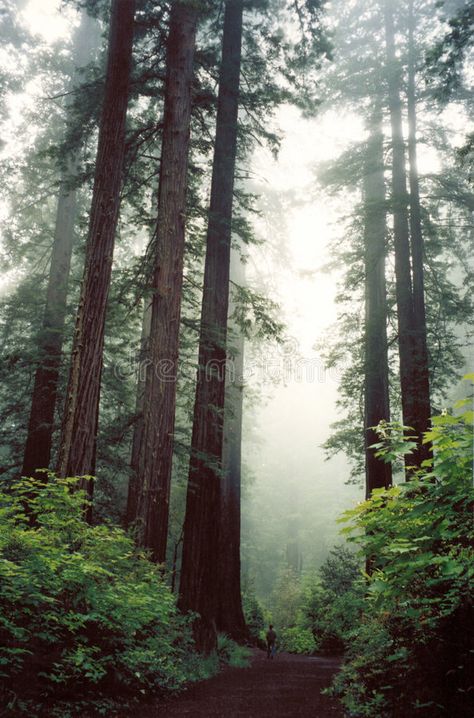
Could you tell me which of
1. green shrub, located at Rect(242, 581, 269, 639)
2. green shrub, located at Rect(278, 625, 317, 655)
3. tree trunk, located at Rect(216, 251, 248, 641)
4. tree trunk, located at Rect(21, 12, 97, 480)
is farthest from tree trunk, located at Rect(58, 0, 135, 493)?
green shrub, located at Rect(278, 625, 317, 655)

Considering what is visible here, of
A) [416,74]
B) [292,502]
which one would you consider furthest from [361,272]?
[292,502]

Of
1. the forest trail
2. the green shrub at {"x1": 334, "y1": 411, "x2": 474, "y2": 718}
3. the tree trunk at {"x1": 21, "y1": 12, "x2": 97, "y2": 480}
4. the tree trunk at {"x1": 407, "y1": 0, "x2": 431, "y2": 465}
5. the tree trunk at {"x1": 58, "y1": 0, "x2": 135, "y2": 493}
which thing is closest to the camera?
the green shrub at {"x1": 334, "y1": 411, "x2": 474, "y2": 718}

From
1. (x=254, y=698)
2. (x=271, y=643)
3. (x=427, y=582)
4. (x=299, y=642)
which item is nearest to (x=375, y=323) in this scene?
(x=271, y=643)

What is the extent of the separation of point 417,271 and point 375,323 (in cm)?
185

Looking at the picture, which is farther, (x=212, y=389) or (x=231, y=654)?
(x=231, y=654)

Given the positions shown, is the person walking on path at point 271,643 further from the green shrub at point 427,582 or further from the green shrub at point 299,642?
the green shrub at point 427,582

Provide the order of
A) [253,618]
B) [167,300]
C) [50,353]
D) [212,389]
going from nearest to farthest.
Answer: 1. [167,300]
2. [212,389]
3. [50,353]
4. [253,618]

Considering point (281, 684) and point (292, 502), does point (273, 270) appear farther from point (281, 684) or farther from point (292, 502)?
point (292, 502)

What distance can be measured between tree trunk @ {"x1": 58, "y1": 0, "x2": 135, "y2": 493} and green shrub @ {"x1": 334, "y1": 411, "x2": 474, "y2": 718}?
4278mm

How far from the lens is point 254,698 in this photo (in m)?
6.67

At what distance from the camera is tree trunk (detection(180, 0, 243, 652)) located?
933 centimetres

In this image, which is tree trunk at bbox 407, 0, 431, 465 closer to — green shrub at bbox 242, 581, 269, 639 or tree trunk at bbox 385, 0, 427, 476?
tree trunk at bbox 385, 0, 427, 476

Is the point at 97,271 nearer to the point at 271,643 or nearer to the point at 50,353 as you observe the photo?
the point at 50,353

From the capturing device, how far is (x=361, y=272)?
633 inches
